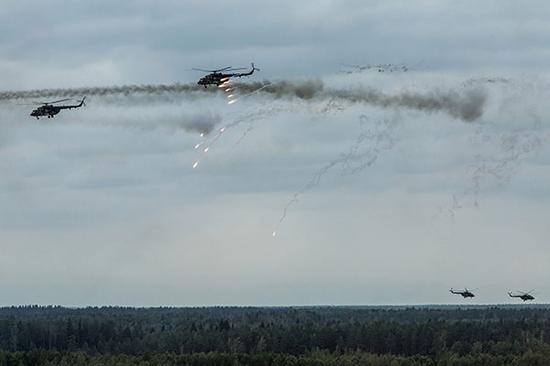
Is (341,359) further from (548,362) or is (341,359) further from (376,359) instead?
(548,362)

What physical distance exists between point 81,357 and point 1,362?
462 inches

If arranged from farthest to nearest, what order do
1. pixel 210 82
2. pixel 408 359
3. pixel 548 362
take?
pixel 408 359 → pixel 548 362 → pixel 210 82

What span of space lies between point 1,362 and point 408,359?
201ft

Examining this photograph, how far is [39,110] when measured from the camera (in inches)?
4048

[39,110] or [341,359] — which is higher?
[39,110]

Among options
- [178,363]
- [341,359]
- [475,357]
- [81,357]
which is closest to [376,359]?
[341,359]

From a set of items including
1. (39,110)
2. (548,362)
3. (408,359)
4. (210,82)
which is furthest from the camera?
(408,359)

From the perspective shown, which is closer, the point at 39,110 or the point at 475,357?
the point at 39,110

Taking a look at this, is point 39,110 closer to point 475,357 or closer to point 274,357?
point 274,357

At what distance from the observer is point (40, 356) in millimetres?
191625

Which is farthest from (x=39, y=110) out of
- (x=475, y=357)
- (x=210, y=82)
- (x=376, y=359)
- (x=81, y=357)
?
(x=475, y=357)

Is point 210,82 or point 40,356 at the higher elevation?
point 210,82

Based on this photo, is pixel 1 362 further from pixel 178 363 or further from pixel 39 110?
pixel 39 110

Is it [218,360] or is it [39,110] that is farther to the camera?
[218,360]
